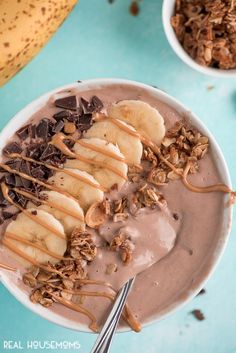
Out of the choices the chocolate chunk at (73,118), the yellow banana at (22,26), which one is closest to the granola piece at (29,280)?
the chocolate chunk at (73,118)

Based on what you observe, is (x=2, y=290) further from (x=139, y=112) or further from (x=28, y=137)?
(x=139, y=112)

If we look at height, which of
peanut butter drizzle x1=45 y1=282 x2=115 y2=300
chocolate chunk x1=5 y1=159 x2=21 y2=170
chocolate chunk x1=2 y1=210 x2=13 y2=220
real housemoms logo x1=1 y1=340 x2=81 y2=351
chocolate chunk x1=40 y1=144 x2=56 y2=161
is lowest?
real housemoms logo x1=1 y1=340 x2=81 y2=351

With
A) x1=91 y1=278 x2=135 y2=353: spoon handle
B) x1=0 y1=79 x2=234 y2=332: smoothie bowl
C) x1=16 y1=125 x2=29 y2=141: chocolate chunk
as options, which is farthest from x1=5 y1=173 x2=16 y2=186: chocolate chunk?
x1=91 y1=278 x2=135 y2=353: spoon handle

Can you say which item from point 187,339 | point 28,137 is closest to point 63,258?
point 28,137

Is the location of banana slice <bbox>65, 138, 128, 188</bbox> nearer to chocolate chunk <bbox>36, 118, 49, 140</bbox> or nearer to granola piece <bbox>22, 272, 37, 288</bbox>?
chocolate chunk <bbox>36, 118, 49, 140</bbox>

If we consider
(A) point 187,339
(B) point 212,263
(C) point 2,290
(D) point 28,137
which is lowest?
(A) point 187,339

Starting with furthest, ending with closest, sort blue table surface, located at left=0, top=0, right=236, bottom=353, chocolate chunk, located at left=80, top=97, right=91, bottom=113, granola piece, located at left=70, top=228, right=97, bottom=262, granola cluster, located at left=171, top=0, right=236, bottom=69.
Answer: blue table surface, located at left=0, top=0, right=236, bottom=353, granola cluster, located at left=171, top=0, right=236, bottom=69, chocolate chunk, located at left=80, top=97, right=91, bottom=113, granola piece, located at left=70, top=228, right=97, bottom=262
